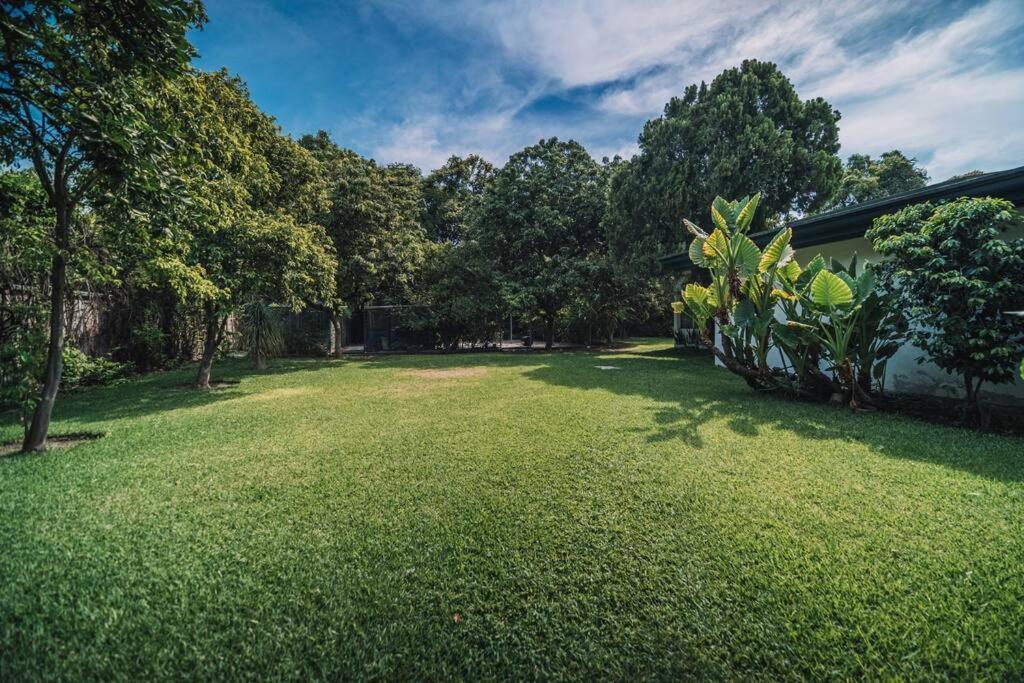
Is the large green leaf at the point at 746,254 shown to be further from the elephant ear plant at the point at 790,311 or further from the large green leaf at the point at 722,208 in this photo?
the large green leaf at the point at 722,208

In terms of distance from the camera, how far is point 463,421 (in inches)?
188

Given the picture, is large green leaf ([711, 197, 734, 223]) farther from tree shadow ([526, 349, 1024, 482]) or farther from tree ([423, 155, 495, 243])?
tree ([423, 155, 495, 243])

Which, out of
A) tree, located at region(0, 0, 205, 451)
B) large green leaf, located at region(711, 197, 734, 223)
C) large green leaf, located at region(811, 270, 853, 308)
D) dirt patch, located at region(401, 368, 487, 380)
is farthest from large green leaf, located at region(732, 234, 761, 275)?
tree, located at region(0, 0, 205, 451)

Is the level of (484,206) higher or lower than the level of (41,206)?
higher

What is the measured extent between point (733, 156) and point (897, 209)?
6.38 meters

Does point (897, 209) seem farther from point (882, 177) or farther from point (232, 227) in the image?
point (882, 177)

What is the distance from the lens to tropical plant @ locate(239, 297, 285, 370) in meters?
9.82

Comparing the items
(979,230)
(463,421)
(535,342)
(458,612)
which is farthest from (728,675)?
(535,342)

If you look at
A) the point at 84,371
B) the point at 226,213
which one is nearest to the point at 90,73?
the point at 226,213

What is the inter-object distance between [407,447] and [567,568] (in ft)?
7.48

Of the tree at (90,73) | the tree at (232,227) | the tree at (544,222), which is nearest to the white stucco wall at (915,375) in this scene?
the tree at (544,222)

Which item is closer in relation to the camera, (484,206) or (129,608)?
(129,608)

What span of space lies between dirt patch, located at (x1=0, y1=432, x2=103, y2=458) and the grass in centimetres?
26

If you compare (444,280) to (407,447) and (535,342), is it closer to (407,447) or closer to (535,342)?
(535,342)
